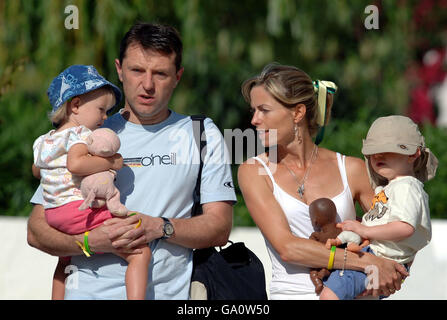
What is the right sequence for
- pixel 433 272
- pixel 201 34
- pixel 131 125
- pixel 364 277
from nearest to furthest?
pixel 364 277, pixel 131 125, pixel 433 272, pixel 201 34

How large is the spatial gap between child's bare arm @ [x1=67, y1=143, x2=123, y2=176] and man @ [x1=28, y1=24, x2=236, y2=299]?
0.21m

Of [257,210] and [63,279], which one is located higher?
[257,210]

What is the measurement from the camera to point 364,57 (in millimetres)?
9305

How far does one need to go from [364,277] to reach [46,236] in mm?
1389

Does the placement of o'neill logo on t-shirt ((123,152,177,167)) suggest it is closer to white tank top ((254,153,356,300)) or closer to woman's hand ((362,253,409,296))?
white tank top ((254,153,356,300))

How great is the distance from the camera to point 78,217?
3.22 meters

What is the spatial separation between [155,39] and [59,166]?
0.71m

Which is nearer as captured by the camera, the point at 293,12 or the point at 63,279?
the point at 63,279

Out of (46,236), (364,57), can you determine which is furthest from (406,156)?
(364,57)

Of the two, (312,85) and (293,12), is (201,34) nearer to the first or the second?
(293,12)

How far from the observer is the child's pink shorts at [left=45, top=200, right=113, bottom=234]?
10.6 feet

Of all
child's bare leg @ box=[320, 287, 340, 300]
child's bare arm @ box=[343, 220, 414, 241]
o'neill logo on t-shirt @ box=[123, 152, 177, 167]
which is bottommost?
child's bare leg @ box=[320, 287, 340, 300]

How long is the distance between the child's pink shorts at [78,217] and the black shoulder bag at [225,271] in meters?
0.45
